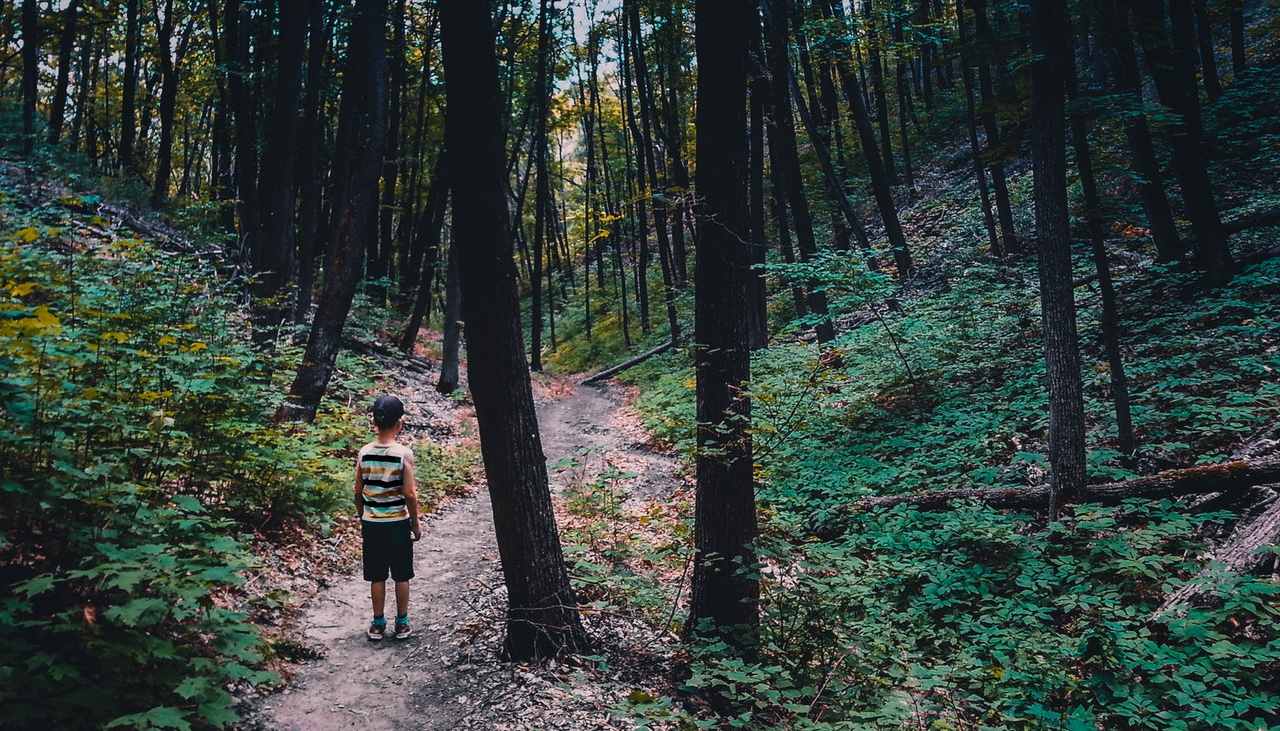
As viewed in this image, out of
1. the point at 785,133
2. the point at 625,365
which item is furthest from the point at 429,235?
the point at 785,133

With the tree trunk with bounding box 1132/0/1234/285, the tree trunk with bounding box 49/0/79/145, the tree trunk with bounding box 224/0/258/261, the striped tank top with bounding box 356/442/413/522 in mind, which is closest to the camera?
the striped tank top with bounding box 356/442/413/522

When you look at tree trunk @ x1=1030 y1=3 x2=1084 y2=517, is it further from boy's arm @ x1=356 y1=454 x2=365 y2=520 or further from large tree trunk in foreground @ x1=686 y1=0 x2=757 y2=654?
boy's arm @ x1=356 y1=454 x2=365 y2=520

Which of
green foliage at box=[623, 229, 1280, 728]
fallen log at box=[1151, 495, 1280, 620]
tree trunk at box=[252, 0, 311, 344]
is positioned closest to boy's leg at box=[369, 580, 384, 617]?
green foliage at box=[623, 229, 1280, 728]

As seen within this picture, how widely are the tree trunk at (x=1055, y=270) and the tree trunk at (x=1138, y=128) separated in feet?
3.06

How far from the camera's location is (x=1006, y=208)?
47.8ft

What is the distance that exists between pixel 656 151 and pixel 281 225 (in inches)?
739

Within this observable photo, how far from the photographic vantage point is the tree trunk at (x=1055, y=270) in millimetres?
6551

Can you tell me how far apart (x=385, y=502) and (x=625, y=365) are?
1895cm

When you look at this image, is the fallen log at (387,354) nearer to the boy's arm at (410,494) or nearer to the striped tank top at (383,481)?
the striped tank top at (383,481)

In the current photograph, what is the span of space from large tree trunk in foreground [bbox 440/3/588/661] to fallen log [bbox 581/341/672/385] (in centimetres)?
1837

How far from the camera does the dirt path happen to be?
4.10m

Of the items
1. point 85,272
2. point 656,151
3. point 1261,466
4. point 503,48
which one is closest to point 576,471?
point 85,272

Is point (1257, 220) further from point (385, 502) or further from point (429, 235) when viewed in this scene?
point (429, 235)

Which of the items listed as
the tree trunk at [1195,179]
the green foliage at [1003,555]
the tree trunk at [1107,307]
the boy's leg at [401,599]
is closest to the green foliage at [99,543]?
the boy's leg at [401,599]
